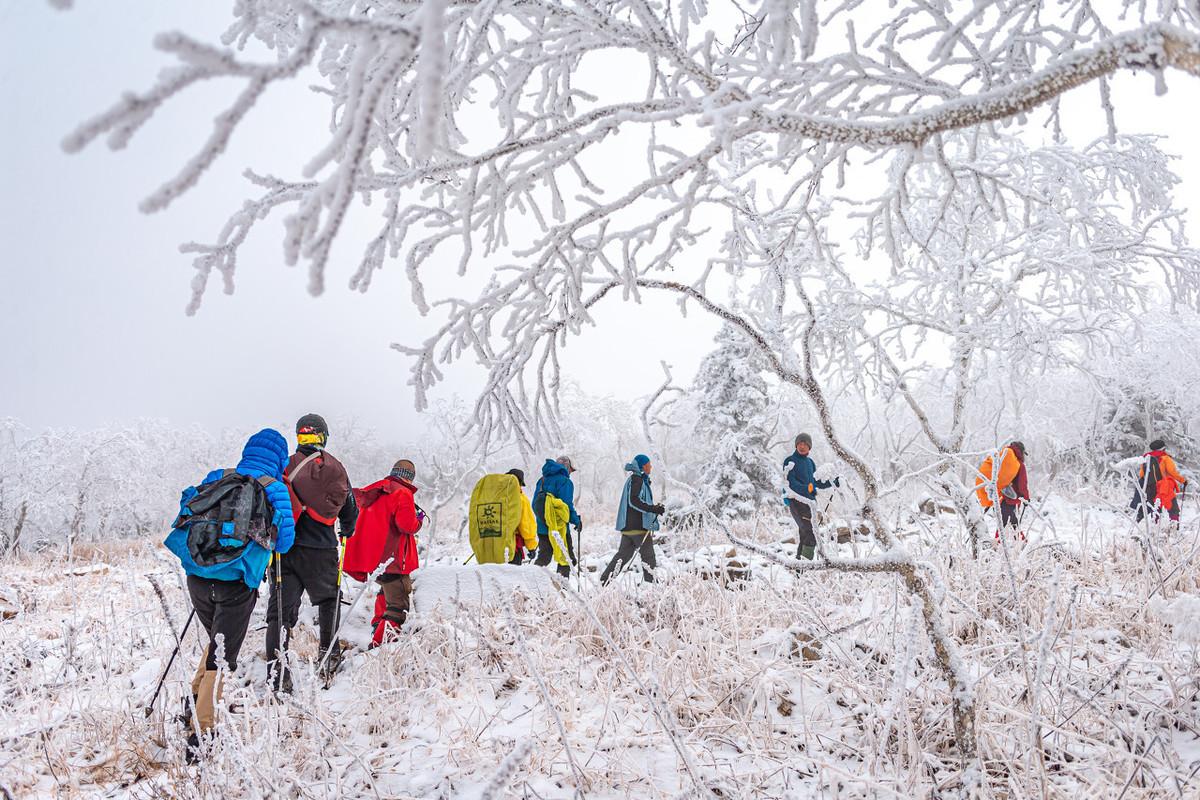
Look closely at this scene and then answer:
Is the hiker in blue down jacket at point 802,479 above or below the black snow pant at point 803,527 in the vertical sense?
above

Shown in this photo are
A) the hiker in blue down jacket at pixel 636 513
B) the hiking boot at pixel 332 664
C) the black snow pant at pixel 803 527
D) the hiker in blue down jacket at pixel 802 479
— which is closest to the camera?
the hiking boot at pixel 332 664

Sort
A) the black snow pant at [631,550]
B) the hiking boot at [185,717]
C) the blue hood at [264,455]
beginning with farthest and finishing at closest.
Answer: the black snow pant at [631,550] < the blue hood at [264,455] < the hiking boot at [185,717]

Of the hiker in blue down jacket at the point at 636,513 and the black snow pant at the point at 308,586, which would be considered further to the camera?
the hiker in blue down jacket at the point at 636,513

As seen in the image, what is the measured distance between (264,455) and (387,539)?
1.61 meters

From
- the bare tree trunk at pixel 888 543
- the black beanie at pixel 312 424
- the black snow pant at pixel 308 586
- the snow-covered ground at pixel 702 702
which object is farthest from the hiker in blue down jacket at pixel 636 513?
the bare tree trunk at pixel 888 543

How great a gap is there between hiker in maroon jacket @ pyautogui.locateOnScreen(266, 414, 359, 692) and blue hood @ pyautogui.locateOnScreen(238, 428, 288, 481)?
0.42 meters

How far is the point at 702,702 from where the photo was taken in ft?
9.84

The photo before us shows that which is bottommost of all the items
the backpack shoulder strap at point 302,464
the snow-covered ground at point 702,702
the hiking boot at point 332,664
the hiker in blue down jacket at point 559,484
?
the hiking boot at point 332,664

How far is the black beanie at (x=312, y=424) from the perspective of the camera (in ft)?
13.9

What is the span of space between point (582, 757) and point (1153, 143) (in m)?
7.98

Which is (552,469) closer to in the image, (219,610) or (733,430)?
(219,610)

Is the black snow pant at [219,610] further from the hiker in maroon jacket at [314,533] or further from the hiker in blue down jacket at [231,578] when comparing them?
the hiker in maroon jacket at [314,533]

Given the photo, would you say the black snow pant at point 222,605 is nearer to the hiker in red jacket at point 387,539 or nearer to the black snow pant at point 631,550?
the hiker in red jacket at point 387,539

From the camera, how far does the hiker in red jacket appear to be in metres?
4.93
